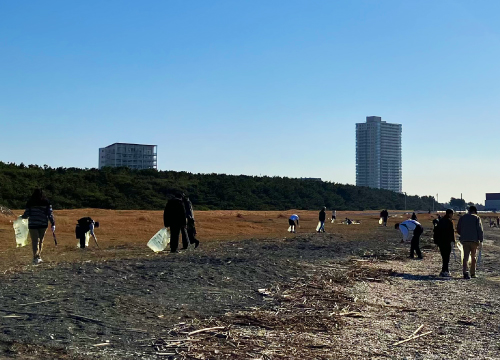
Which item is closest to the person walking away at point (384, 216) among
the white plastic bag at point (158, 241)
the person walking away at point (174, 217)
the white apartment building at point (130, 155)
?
the white plastic bag at point (158, 241)

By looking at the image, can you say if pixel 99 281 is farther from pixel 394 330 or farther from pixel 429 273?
pixel 429 273

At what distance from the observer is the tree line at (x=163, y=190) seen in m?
64.2

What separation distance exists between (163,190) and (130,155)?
6154 centimetres

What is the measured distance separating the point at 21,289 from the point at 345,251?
13.1m

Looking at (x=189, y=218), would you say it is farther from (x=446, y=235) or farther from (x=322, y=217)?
(x=322, y=217)

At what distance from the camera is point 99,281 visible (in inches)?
394

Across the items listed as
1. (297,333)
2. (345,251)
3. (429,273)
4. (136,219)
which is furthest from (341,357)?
(136,219)

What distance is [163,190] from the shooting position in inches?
3083

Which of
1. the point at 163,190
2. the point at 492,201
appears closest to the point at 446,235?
the point at 163,190

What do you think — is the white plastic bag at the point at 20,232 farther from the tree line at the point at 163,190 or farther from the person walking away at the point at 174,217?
the tree line at the point at 163,190

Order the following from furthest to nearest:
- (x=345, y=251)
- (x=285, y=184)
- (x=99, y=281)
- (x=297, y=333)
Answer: (x=285, y=184), (x=345, y=251), (x=99, y=281), (x=297, y=333)

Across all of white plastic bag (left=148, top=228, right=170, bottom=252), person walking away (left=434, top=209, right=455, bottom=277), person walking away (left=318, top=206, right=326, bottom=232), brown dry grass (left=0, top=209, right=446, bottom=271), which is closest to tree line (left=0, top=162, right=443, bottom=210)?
brown dry grass (left=0, top=209, right=446, bottom=271)

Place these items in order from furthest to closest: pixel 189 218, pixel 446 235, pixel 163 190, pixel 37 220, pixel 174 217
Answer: pixel 163 190, pixel 189 218, pixel 174 217, pixel 446 235, pixel 37 220

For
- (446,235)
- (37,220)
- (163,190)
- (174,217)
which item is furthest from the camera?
(163,190)
